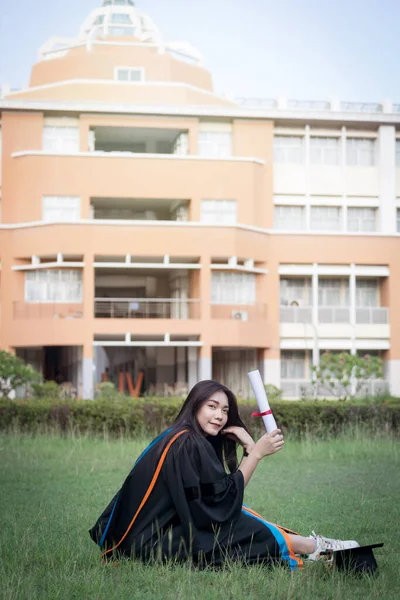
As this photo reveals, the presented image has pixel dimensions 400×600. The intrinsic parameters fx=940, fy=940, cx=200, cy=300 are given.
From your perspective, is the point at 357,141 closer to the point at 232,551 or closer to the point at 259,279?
the point at 259,279

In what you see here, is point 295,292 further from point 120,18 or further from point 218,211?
point 120,18

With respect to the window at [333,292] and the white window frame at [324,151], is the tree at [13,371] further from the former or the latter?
the white window frame at [324,151]

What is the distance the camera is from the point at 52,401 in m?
18.5

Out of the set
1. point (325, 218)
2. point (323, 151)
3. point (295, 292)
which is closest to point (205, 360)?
point (295, 292)

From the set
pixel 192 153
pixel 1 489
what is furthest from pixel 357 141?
pixel 1 489

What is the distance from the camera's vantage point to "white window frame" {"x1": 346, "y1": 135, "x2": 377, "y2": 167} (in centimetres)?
4184

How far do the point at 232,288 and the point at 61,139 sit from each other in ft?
31.2

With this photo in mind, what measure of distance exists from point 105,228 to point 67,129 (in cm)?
552

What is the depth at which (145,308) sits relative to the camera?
37438 millimetres

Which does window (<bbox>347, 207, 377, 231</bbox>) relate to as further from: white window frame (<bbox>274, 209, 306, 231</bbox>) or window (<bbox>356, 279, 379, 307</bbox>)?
window (<bbox>356, 279, 379, 307</bbox>)

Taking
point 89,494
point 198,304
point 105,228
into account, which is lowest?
point 89,494

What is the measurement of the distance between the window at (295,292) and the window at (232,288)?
2.36m

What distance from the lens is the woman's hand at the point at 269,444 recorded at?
19.7 feet

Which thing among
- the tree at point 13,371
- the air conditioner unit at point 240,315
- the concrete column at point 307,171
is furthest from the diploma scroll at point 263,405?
the concrete column at point 307,171
